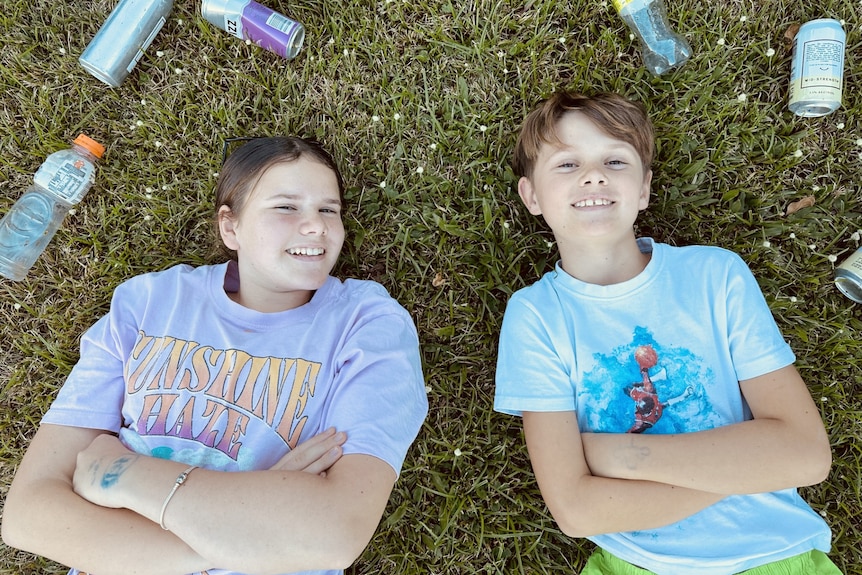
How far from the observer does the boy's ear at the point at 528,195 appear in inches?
121

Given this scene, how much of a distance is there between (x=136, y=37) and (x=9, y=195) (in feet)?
3.73

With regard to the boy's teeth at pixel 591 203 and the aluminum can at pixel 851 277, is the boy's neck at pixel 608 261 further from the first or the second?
the aluminum can at pixel 851 277

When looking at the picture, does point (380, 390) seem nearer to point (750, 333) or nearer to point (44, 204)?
point (750, 333)

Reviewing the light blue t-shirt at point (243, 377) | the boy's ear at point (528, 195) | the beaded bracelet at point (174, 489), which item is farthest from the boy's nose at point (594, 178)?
the beaded bracelet at point (174, 489)

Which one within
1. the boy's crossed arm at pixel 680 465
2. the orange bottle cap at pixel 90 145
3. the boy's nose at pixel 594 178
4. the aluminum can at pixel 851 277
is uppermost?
the orange bottle cap at pixel 90 145

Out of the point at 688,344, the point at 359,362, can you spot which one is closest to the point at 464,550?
the point at 359,362

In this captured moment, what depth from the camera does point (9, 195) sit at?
11.5ft

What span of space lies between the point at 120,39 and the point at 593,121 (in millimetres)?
2573

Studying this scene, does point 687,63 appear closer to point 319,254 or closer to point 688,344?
point 688,344

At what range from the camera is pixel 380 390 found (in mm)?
2471

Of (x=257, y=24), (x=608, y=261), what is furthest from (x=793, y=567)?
(x=257, y=24)

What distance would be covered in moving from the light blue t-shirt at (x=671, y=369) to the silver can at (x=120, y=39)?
2.55m

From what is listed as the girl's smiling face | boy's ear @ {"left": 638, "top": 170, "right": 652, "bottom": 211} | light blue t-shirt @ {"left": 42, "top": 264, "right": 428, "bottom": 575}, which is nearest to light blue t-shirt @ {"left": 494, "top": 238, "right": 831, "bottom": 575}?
boy's ear @ {"left": 638, "top": 170, "right": 652, "bottom": 211}

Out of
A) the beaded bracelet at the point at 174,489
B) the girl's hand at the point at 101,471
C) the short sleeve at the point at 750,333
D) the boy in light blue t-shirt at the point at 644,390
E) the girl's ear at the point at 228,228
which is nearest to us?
the beaded bracelet at the point at 174,489
